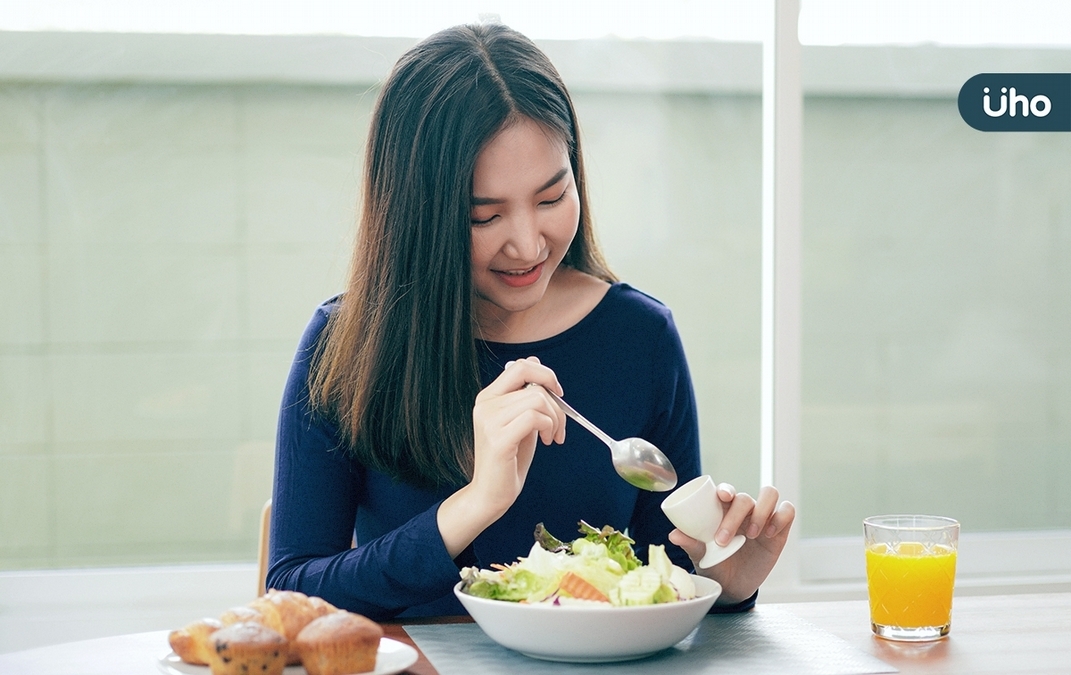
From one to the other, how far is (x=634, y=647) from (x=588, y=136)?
6.15 ft

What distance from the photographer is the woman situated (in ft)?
4.28

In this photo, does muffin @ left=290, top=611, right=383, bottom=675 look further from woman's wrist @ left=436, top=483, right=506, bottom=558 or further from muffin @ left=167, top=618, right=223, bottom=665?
woman's wrist @ left=436, top=483, right=506, bottom=558

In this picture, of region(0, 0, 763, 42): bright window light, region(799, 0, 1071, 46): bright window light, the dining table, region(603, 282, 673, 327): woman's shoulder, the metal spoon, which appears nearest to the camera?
the dining table

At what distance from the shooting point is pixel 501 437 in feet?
3.87

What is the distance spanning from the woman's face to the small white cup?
1.25ft

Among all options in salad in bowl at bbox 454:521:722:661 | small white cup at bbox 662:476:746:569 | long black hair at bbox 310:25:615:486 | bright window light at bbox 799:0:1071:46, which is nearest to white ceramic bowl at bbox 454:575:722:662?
salad in bowl at bbox 454:521:722:661

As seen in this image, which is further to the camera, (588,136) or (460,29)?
(588,136)

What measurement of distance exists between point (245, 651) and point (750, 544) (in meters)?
0.62

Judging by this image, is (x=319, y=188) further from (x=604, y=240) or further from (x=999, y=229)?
(x=999, y=229)

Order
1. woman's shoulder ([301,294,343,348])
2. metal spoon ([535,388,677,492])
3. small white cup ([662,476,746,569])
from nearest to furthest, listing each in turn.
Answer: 1. small white cup ([662,476,746,569])
2. metal spoon ([535,388,677,492])
3. woman's shoulder ([301,294,343,348])

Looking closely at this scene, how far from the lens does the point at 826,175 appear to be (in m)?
2.76

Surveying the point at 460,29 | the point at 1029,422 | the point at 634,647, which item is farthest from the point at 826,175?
the point at 634,647

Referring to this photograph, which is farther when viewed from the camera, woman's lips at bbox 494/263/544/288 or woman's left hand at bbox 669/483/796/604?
woman's lips at bbox 494/263/544/288

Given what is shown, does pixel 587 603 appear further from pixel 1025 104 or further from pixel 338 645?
pixel 1025 104
